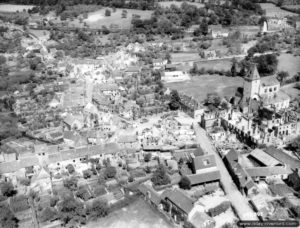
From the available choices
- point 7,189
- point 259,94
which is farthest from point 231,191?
point 259,94

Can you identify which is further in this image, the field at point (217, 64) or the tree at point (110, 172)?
the field at point (217, 64)

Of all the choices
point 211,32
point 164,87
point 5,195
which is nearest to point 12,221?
point 5,195

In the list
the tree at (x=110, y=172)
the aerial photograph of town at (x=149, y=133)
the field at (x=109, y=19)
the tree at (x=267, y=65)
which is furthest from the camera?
the field at (x=109, y=19)

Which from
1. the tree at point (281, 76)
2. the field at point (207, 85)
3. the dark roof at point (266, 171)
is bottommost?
the dark roof at point (266, 171)

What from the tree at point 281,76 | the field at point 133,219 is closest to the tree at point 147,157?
the field at point 133,219

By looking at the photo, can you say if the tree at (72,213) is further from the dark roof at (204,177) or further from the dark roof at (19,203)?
the dark roof at (204,177)

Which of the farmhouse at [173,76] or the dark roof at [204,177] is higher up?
the farmhouse at [173,76]
